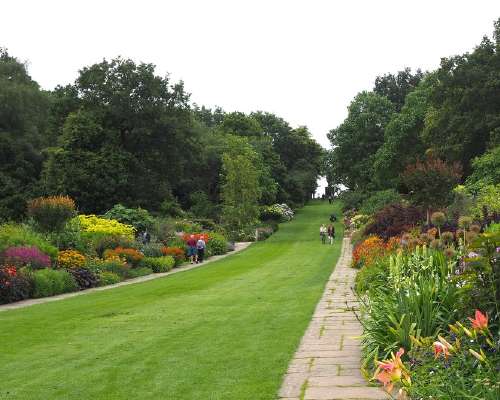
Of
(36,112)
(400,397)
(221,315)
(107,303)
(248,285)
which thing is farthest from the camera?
(36,112)

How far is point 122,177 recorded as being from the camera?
144 feet

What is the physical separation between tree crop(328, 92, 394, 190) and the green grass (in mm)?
41120

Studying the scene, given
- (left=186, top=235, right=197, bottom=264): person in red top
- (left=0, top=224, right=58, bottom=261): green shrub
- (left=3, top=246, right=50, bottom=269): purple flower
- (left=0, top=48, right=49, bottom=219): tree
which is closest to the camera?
(left=3, top=246, right=50, bottom=269): purple flower

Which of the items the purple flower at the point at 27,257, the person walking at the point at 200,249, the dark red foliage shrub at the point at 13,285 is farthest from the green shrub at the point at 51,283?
the person walking at the point at 200,249

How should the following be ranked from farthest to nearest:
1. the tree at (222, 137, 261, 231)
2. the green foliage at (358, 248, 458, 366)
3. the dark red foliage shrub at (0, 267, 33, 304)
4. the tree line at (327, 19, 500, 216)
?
the tree at (222, 137, 261, 231) < the tree line at (327, 19, 500, 216) < the dark red foliage shrub at (0, 267, 33, 304) < the green foliage at (358, 248, 458, 366)

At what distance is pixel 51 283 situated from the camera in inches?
675

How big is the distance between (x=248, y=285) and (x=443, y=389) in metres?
12.9

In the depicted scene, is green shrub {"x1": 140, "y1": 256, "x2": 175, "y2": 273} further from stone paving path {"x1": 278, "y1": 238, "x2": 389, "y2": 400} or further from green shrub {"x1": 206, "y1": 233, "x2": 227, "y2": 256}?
stone paving path {"x1": 278, "y1": 238, "x2": 389, "y2": 400}

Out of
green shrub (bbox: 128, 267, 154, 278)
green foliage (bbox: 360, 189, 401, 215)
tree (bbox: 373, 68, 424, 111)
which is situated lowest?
green shrub (bbox: 128, 267, 154, 278)

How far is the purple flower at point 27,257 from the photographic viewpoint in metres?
18.1

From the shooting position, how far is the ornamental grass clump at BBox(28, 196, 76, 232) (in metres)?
22.8

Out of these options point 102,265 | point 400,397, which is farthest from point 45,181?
point 400,397

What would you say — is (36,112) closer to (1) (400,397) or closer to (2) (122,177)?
(2) (122,177)

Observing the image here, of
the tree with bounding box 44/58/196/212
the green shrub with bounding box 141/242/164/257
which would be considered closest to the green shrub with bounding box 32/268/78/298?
the green shrub with bounding box 141/242/164/257
